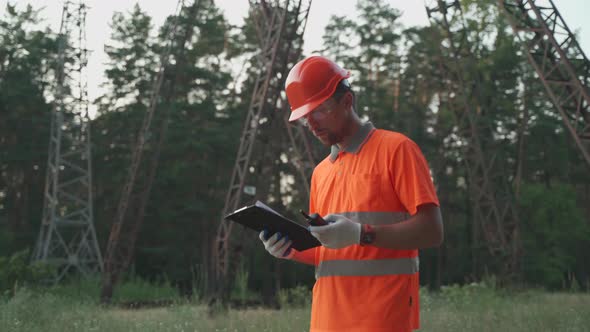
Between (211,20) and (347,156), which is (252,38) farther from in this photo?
(347,156)

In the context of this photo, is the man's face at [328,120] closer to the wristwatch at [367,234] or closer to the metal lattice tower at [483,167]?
the wristwatch at [367,234]

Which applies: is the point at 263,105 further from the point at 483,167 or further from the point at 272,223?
the point at 272,223

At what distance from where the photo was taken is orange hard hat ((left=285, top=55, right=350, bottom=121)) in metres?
2.65

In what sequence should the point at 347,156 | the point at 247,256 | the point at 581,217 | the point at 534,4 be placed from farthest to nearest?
1. the point at 581,217
2. the point at 247,256
3. the point at 534,4
4. the point at 347,156

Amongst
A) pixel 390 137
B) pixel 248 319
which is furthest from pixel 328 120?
pixel 248 319

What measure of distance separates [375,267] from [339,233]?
12.2 inches

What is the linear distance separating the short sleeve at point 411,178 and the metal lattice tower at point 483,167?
14282 millimetres

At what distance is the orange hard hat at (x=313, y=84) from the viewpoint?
2.65 metres

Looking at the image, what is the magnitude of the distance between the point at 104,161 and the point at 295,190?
1072 cm

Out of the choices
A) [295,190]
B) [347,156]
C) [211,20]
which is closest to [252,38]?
[211,20]

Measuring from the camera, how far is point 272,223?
2635 mm

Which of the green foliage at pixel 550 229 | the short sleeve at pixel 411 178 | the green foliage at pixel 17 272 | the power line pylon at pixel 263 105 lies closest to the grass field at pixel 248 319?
the power line pylon at pixel 263 105

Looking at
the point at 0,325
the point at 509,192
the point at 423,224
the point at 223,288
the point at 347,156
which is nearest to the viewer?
the point at 423,224

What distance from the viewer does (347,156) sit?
2727 mm
